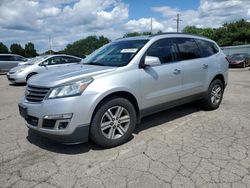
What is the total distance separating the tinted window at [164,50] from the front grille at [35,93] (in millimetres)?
1874

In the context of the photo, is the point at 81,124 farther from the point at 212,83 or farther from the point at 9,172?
the point at 212,83

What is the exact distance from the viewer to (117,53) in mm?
4785

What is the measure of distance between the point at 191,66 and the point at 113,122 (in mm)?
2227

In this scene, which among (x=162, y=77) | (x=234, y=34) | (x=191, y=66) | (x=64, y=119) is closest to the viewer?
(x=64, y=119)

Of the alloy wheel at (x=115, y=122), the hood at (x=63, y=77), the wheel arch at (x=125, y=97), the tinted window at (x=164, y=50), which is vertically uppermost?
the tinted window at (x=164, y=50)

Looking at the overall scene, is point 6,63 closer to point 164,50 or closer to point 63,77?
point 164,50

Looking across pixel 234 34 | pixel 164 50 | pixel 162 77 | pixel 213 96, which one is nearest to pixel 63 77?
pixel 162 77

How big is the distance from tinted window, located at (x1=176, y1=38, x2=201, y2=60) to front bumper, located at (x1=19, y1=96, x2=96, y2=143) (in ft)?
8.05

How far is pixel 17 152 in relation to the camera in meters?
4.01

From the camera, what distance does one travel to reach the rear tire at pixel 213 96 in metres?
5.93

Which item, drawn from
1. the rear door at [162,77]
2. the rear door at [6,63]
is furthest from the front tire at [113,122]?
the rear door at [6,63]

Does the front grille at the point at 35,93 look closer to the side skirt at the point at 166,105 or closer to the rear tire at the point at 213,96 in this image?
the side skirt at the point at 166,105

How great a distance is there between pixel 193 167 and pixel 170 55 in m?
2.31

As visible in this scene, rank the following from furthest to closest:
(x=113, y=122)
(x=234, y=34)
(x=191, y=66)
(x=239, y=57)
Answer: (x=234, y=34) < (x=239, y=57) < (x=191, y=66) < (x=113, y=122)
